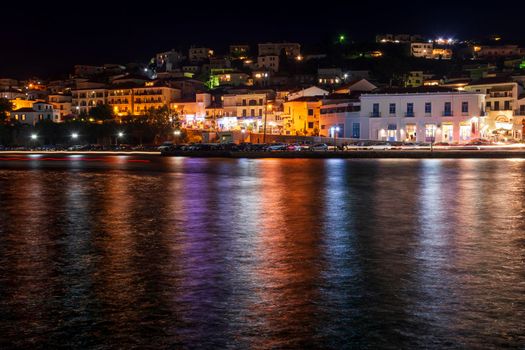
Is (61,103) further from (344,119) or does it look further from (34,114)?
(344,119)

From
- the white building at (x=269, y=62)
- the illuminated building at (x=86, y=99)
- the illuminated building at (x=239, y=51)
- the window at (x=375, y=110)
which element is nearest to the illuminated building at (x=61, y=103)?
the illuminated building at (x=86, y=99)

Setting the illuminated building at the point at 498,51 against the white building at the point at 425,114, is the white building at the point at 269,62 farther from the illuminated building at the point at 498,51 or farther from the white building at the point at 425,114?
the white building at the point at 425,114

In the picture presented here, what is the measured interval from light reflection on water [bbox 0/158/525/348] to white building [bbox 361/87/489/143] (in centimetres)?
3765

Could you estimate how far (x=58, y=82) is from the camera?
12325 cm

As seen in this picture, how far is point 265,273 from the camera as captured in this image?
9.20 metres

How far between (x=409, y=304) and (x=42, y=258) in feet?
21.8

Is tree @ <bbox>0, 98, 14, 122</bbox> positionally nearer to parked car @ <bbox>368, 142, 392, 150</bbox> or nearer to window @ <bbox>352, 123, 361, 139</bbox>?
window @ <bbox>352, 123, 361, 139</bbox>

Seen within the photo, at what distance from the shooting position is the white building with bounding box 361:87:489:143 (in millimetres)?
55469

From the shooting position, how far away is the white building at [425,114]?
55469mm

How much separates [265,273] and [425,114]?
5022 cm

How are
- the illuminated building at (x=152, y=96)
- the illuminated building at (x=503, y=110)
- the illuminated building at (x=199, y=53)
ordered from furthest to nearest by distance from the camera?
the illuminated building at (x=199, y=53)
the illuminated building at (x=152, y=96)
the illuminated building at (x=503, y=110)

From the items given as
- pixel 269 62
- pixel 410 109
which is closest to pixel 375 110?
pixel 410 109

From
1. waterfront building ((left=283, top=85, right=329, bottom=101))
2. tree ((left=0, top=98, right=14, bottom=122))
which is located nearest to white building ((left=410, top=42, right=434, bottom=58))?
waterfront building ((left=283, top=85, right=329, bottom=101))

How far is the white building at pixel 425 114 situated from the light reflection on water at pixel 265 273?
37655 mm
